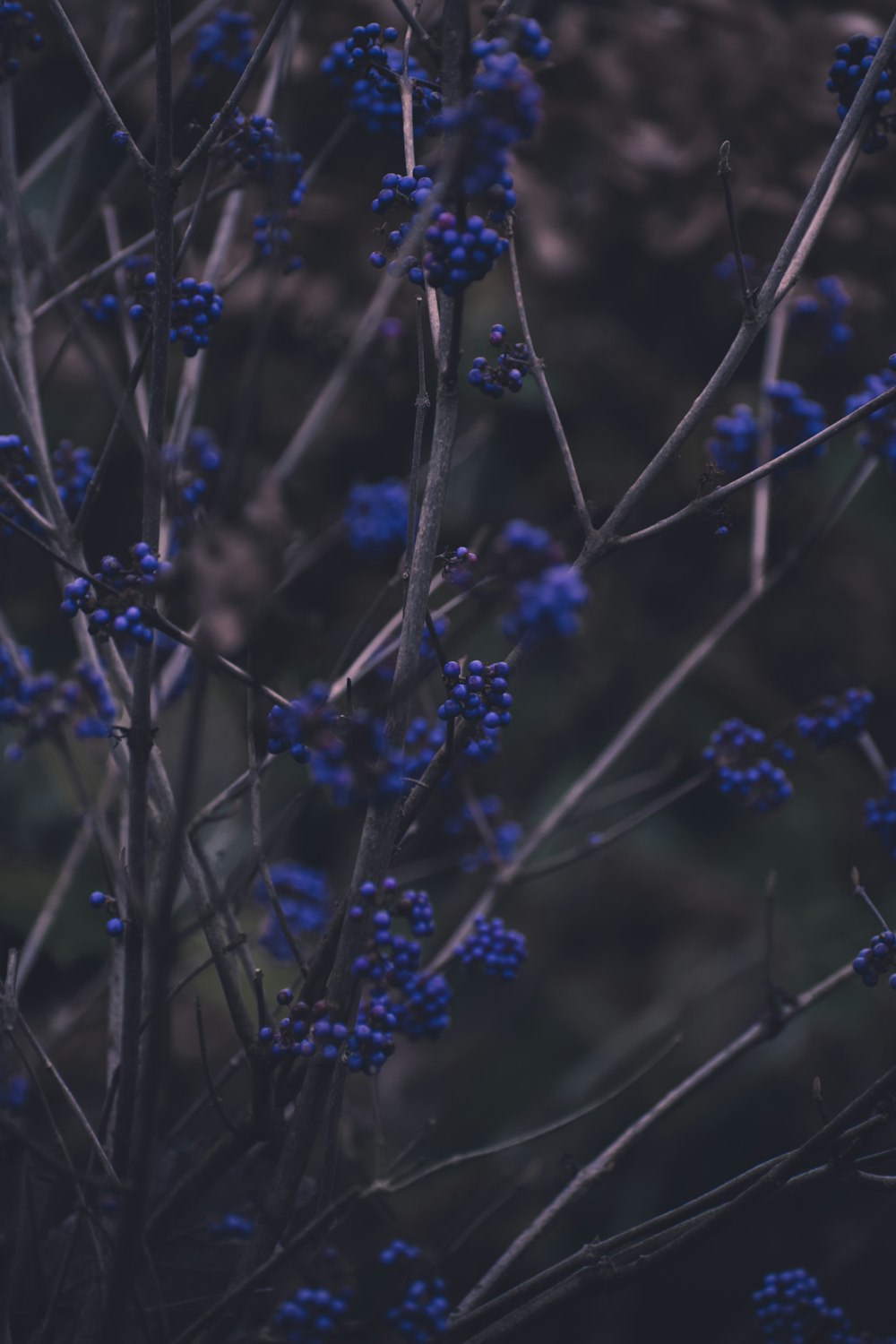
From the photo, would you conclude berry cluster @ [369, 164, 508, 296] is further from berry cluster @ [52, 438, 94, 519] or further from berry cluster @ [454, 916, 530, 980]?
berry cluster @ [454, 916, 530, 980]

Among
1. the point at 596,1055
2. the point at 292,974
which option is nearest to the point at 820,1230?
the point at 596,1055

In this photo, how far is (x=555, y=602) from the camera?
73 cm

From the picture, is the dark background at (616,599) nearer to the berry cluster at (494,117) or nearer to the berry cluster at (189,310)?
the berry cluster at (189,310)

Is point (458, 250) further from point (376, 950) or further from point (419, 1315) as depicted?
point (419, 1315)

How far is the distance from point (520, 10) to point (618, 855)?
199 cm

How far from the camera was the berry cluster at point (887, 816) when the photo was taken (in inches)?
59.6

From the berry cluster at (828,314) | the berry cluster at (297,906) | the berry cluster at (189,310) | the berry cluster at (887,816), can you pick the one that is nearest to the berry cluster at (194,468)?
the berry cluster at (189,310)

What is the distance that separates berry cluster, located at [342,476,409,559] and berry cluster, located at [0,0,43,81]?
2.15ft

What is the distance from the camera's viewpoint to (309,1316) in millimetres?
1047

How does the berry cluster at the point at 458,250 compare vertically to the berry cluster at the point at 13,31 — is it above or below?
below

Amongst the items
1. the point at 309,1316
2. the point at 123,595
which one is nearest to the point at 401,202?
the point at 123,595

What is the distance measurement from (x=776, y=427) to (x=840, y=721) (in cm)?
50

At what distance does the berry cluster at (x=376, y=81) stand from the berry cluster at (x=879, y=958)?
38.9 inches

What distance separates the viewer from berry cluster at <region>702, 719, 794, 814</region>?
1.60 meters
